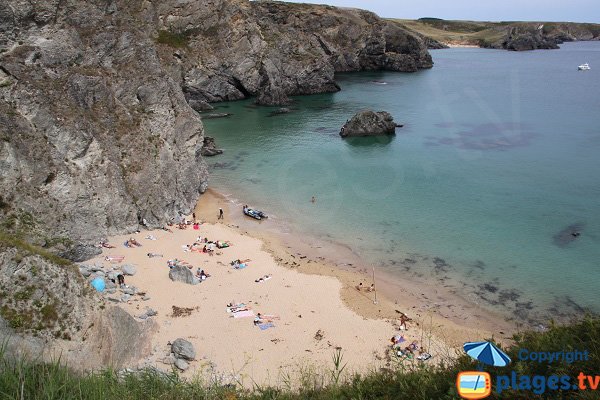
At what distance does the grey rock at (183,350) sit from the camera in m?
24.0

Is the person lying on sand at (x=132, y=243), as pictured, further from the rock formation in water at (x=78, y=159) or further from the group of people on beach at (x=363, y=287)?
the group of people on beach at (x=363, y=287)

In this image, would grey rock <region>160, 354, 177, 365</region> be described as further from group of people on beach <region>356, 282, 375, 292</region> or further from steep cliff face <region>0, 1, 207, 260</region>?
group of people on beach <region>356, 282, 375, 292</region>

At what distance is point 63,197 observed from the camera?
3481 cm

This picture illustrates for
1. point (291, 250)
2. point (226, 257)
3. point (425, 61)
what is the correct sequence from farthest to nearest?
point (425, 61), point (291, 250), point (226, 257)

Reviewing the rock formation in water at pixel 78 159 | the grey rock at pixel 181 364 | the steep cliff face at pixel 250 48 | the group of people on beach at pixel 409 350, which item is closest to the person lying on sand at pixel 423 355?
the group of people on beach at pixel 409 350

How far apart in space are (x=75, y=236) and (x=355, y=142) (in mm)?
50210

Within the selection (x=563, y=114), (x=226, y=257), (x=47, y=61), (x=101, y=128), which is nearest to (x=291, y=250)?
(x=226, y=257)

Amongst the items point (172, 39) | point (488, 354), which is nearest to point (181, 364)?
point (488, 354)

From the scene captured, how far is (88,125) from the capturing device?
37812 mm

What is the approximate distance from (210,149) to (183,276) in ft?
125

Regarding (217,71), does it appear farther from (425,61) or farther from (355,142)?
(425,61)

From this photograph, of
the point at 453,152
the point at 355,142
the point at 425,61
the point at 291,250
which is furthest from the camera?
the point at 425,61

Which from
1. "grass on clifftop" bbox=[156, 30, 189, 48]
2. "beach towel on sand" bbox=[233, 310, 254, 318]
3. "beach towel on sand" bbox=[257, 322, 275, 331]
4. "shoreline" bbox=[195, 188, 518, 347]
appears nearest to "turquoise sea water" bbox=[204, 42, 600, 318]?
"shoreline" bbox=[195, 188, 518, 347]

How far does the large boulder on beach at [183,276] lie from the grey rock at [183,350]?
7.58m
